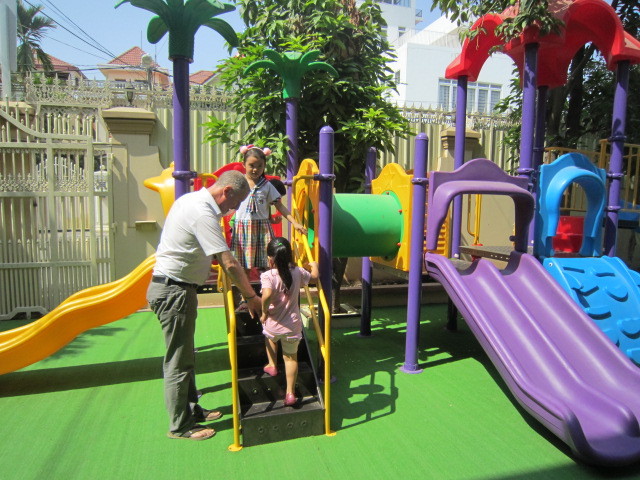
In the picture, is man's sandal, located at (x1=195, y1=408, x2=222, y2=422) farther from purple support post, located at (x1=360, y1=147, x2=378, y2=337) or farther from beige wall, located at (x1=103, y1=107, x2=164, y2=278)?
beige wall, located at (x1=103, y1=107, x2=164, y2=278)

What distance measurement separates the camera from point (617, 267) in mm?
4828

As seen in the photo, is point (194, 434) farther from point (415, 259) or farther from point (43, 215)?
point (43, 215)

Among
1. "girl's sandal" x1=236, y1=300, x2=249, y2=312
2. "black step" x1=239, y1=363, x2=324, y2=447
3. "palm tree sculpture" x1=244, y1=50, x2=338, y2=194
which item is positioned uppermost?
"palm tree sculpture" x1=244, y1=50, x2=338, y2=194

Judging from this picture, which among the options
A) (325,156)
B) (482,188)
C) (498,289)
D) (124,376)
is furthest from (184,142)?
(498,289)

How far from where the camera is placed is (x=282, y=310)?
3592mm

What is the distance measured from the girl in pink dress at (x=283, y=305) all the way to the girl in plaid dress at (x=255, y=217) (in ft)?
2.11

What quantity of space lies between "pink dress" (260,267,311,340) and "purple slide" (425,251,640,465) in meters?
1.68

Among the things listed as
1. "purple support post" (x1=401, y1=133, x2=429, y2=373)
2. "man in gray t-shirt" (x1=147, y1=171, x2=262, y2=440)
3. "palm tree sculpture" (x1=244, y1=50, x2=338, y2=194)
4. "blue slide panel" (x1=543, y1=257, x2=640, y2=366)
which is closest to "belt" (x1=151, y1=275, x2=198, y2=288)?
"man in gray t-shirt" (x1=147, y1=171, x2=262, y2=440)

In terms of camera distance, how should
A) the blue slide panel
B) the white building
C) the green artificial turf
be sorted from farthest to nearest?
the white building → the blue slide panel → the green artificial turf

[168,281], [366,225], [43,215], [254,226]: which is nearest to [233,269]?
[168,281]

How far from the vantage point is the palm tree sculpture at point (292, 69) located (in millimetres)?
4965

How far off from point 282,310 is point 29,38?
35.0 m

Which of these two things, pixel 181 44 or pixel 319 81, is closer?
pixel 181 44

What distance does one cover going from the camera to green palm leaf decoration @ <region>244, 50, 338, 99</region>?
4953 mm
